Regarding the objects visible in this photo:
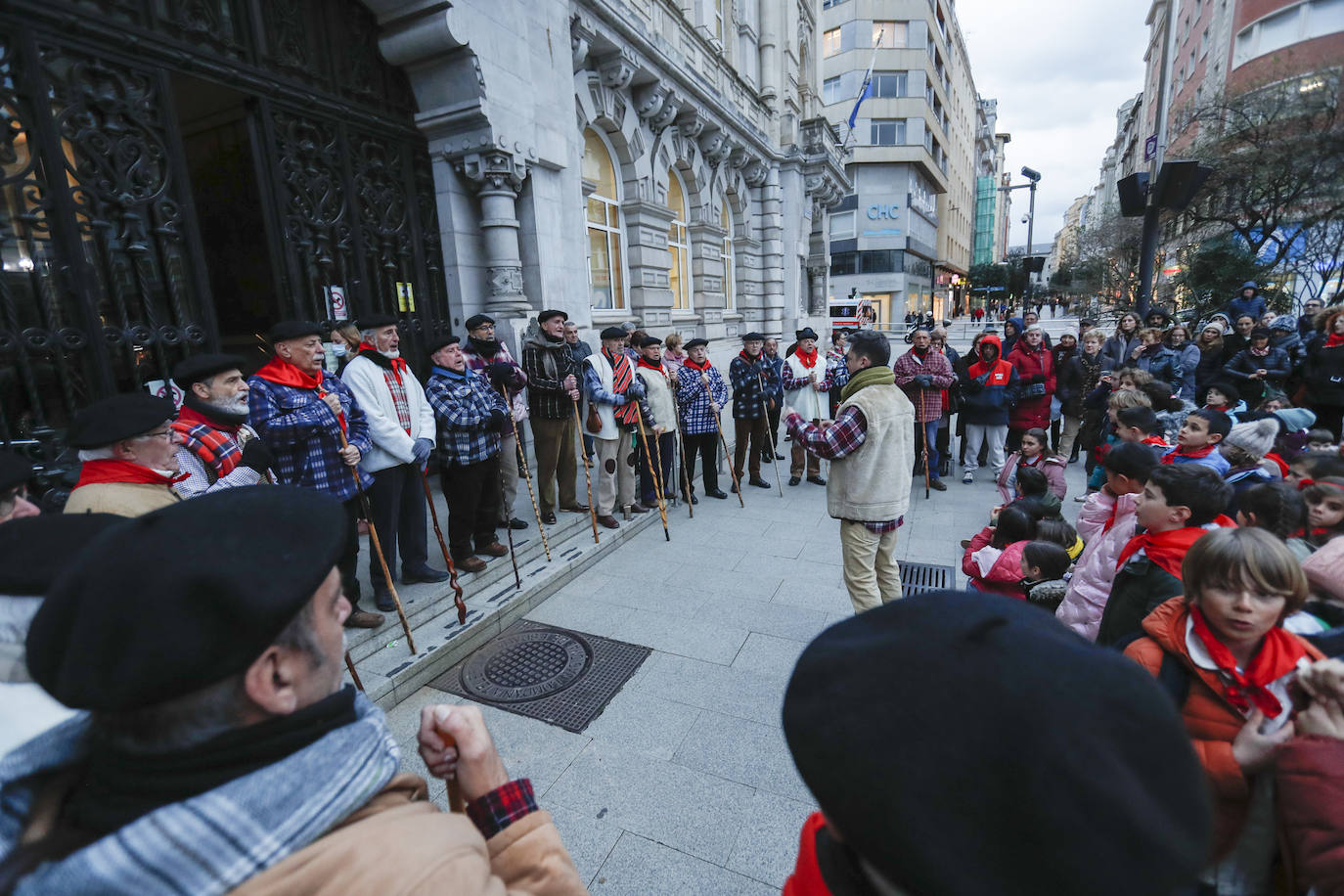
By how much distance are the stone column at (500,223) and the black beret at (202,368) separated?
4.12 metres

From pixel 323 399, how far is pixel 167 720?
12.0 feet

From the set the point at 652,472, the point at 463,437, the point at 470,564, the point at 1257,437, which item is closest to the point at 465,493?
the point at 463,437

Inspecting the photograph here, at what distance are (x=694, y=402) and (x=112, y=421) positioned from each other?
18.8 feet

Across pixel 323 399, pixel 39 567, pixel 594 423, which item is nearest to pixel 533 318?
pixel 594 423

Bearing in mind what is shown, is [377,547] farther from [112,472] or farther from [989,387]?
[989,387]

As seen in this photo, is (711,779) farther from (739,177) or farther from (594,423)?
(739,177)

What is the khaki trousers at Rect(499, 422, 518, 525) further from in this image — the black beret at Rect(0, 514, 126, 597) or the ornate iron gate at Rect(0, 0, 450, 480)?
the black beret at Rect(0, 514, 126, 597)

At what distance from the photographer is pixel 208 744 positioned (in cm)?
90

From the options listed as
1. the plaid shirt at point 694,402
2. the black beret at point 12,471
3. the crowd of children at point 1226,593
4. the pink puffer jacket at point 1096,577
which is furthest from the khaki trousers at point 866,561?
the black beret at point 12,471

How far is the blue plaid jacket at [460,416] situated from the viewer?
4.98 metres

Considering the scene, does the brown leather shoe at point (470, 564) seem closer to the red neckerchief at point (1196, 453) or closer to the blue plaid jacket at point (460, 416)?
the blue plaid jacket at point (460, 416)

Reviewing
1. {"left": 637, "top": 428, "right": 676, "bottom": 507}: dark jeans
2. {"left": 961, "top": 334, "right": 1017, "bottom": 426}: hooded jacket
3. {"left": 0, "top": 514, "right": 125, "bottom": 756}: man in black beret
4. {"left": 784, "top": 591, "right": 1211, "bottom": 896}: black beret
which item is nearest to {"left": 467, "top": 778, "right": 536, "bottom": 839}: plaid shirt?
{"left": 784, "top": 591, "right": 1211, "bottom": 896}: black beret

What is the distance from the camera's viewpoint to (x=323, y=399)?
162 inches

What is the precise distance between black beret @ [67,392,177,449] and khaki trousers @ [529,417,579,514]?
3803 mm
